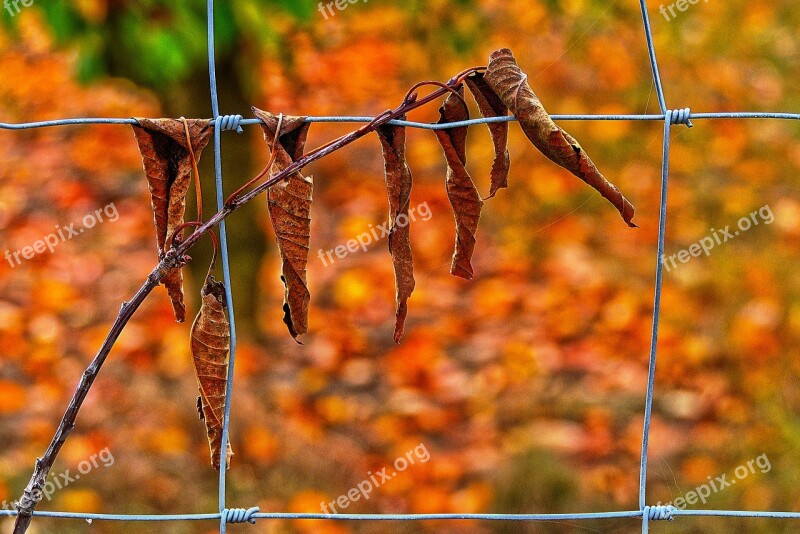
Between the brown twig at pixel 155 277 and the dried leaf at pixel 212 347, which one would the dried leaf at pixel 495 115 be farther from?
the dried leaf at pixel 212 347

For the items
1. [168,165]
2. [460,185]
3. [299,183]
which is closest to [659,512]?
[460,185]

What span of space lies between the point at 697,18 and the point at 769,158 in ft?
3.66

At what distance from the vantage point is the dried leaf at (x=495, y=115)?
0.95 m

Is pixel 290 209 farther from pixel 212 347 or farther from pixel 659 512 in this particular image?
pixel 659 512

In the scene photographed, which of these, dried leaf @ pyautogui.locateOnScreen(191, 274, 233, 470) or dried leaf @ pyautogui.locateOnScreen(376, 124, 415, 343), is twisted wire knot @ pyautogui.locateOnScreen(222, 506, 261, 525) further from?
dried leaf @ pyautogui.locateOnScreen(376, 124, 415, 343)

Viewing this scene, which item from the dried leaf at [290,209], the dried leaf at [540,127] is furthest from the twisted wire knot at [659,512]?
the dried leaf at [290,209]

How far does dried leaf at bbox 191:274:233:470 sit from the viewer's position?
0.93 m

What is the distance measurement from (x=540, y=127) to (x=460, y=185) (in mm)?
105

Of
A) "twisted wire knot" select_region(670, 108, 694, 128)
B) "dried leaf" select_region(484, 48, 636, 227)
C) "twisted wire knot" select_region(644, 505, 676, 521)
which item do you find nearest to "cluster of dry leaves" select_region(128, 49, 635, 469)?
"dried leaf" select_region(484, 48, 636, 227)

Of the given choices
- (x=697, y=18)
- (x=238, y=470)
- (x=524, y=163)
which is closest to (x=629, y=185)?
(x=524, y=163)

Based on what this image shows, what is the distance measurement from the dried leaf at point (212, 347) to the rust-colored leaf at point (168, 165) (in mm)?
27

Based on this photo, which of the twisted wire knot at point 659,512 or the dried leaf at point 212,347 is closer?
the dried leaf at point 212,347

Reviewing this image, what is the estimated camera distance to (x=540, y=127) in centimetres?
89

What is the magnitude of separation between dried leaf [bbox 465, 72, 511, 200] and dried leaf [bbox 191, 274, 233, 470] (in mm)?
306
